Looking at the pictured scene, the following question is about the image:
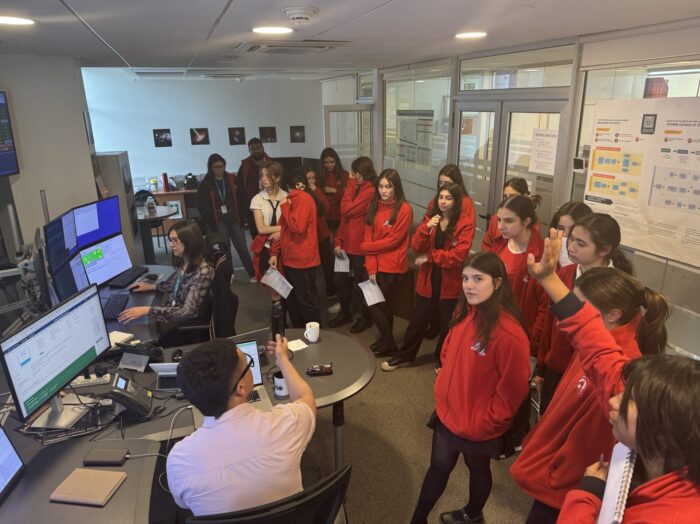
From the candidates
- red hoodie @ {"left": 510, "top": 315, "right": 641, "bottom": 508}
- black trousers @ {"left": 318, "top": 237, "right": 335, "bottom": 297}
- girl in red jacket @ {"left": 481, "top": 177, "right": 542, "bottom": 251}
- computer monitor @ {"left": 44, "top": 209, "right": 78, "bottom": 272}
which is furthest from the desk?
red hoodie @ {"left": 510, "top": 315, "right": 641, "bottom": 508}

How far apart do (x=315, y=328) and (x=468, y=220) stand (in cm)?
148

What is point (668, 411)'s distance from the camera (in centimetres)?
102

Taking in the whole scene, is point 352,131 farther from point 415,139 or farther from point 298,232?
point 298,232

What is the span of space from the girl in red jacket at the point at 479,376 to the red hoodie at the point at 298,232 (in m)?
1.99

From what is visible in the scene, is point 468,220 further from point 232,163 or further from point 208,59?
point 232,163

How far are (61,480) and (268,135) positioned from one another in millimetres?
8857

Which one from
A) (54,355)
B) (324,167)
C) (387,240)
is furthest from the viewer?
(324,167)

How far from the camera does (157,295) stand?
3.22 m

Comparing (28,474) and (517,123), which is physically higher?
(517,123)

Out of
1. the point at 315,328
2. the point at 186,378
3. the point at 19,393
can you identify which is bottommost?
the point at 315,328

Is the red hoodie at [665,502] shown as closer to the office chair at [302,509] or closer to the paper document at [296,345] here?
the office chair at [302,509]

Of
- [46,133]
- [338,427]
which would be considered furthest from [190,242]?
[46,133]

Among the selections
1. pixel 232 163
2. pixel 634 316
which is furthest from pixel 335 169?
pixel 232 163

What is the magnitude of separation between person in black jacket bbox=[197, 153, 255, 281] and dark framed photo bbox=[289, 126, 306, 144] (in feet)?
15.3
